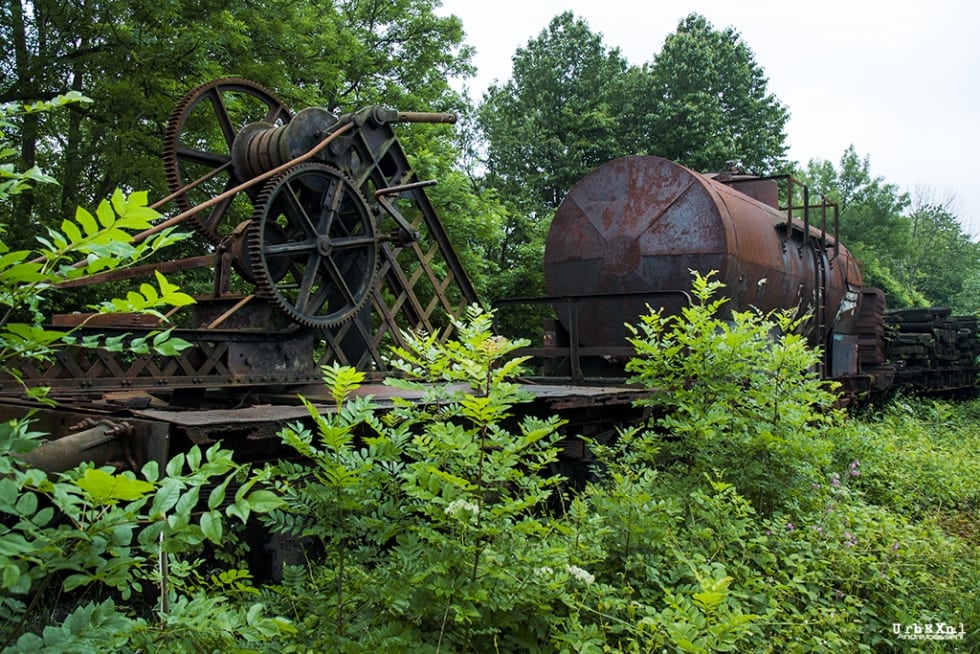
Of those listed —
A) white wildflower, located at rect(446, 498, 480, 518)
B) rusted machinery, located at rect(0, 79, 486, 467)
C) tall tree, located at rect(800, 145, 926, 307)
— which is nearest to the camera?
white wildflower, located at rect(446, 498, 480, 518)

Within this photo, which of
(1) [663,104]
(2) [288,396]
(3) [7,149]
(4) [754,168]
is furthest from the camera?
(4) [754,168]

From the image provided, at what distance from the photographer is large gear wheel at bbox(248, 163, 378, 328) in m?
5.37

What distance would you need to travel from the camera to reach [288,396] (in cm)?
530

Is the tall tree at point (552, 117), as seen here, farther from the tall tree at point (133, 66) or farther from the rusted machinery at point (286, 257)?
the rusted machinery at point (286, 257)

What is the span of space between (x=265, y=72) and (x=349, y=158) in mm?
6508

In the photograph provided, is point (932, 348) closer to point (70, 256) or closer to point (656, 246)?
point (656, 246)

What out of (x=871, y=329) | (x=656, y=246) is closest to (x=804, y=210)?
(x=656, y=246)

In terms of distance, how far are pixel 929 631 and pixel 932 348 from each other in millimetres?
16208

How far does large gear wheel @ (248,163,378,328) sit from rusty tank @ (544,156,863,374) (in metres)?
2.50

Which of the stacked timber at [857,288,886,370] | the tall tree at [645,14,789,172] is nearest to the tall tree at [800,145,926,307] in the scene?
the tall tree at [645,14,789,172]

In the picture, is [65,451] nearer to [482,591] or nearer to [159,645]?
[159,645]

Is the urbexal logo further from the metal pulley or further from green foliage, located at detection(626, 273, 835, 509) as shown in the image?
the metal pulley

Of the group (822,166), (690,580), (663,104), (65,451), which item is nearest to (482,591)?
(690,580)

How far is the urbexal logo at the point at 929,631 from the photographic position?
3716mm
